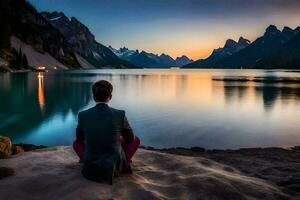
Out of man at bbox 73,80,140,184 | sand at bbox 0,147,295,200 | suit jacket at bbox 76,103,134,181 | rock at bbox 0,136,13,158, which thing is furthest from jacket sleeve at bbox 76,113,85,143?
rock at bbox 0,136,13,158

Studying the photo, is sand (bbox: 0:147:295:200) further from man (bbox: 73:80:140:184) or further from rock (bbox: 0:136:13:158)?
rock (bbox: 0:136:13:158)

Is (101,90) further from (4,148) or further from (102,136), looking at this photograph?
(4,148)

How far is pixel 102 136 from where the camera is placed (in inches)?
396

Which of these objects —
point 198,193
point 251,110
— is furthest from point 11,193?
point 251,110

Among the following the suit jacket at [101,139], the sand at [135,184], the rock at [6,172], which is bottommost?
the sand at [135,184]

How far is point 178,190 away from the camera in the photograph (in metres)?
9.77

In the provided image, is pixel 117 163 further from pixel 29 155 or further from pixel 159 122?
pixel 159 122

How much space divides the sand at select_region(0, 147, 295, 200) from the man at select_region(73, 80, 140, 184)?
0.37 metres

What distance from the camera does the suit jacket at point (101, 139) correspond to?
9961 mm

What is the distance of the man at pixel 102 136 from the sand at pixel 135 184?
0.37m

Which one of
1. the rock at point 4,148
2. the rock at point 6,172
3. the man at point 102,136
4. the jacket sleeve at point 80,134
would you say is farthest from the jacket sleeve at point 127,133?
the rock at point 4,148

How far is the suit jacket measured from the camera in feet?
32.7

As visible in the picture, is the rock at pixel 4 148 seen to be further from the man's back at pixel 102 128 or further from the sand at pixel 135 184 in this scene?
the man's back at pixel 102 128

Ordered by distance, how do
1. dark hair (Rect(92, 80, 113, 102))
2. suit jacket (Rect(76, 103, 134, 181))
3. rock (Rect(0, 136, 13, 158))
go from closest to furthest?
dark hair (Rect(92, 80, 113, 102)) < suit jacket (Rect(76, 103, 134, 181)) < rock (Rect(0, 136, 13, 158))
